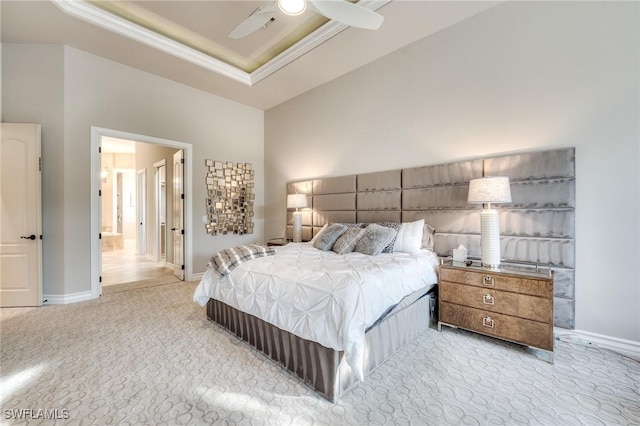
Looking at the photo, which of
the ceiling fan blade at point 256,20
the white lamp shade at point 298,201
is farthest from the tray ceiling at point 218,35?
the white lamp shade at point 298,201

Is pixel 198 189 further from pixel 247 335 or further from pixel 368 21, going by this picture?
pixel 368 21

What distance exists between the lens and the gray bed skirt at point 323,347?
5.55 ft

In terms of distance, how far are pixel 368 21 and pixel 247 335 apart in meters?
3.00

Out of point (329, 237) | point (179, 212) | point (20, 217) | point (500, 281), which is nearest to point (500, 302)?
point (500, 281)

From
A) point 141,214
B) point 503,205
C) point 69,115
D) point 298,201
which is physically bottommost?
point 141,214

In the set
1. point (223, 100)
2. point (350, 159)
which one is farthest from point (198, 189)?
point (350, 159)

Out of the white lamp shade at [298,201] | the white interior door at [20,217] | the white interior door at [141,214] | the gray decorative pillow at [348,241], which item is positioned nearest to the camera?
the gray decorative pillow at [348,241]

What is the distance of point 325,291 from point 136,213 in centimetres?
806

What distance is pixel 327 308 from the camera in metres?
1.70

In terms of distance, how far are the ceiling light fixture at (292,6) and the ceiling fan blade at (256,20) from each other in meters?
0.07

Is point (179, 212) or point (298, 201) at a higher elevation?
point (298, 201)

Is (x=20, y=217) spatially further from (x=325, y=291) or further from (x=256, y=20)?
(x=325, y=291)

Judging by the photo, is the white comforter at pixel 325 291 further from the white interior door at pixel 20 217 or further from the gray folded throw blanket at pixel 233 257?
the white interior door at pixel 20 217

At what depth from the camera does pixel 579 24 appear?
2420mm
